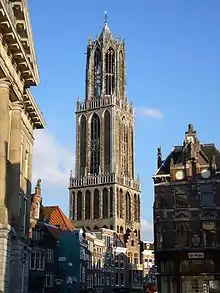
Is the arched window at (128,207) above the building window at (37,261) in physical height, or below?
above

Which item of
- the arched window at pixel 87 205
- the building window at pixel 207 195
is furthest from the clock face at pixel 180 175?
the arched window at pixel 87 205

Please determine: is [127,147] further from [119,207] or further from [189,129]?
[189,129]

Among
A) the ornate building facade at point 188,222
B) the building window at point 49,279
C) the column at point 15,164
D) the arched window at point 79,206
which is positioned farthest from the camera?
the arched window at point 79,206

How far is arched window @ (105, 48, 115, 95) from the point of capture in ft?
424

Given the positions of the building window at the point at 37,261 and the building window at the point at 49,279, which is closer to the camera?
the building window at the point at 37,261

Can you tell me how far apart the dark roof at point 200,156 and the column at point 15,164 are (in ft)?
92.2

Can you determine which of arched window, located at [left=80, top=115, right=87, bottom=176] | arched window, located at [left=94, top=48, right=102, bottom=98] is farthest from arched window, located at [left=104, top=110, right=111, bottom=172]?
arched window, located at [left=94, top=48, right=102, bottom=98]

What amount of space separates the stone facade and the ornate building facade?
20.5m

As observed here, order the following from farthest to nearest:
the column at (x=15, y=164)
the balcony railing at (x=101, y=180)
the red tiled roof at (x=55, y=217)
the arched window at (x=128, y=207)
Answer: the arched window at (x=128, y=207) < the balcony railing at (x=101, y=180) < the red tiled roof at (x=55, y=217) < the column at (x=15, y=164)

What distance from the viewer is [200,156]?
187 feet

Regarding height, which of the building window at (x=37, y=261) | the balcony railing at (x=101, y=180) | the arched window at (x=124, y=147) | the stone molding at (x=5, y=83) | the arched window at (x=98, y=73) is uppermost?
the arched window at (x=98, y=73)

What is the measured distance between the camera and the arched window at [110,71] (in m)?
129

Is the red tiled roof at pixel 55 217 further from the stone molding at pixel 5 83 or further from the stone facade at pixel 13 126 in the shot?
the stone molding at pixel 5 83

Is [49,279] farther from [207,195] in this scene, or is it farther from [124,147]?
[124,147]
